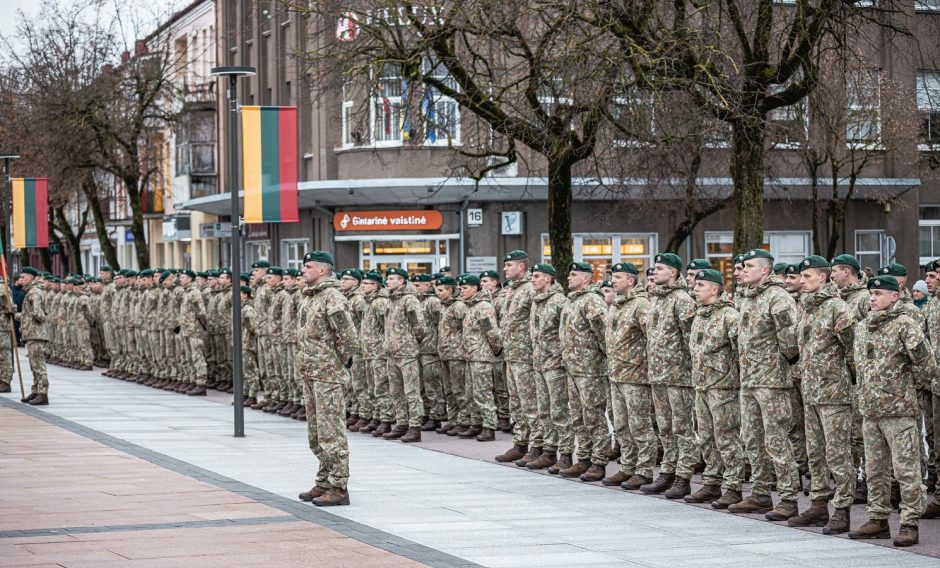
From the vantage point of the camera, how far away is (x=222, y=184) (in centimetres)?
5219

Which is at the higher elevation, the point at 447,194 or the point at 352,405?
the point at 447,194

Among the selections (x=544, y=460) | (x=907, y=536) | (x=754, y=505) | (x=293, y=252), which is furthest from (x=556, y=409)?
(x=293, y=252)

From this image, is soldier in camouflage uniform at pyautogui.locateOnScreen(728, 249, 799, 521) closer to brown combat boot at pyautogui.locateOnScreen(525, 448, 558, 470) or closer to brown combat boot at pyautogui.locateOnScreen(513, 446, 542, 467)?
brown combat boot at pyautogui.locateOnScreen(525, 448, 558, 470)

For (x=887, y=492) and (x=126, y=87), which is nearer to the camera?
(x=887, y=492)

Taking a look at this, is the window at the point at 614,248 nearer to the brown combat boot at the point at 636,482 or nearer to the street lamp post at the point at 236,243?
the street lamp post at the point at 236,243

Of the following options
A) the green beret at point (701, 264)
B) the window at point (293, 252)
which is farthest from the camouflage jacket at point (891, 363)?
the window at point (293, 252)

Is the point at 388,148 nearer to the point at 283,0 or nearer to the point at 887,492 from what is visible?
the point at 283,0

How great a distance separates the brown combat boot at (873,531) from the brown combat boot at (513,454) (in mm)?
5612

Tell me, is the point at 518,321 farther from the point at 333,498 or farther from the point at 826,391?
the point at 826,391

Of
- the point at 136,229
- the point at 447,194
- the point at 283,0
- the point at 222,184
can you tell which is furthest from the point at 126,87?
the point at 283,0

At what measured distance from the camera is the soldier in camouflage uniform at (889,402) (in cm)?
1076

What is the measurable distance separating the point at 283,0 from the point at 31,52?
26527 millimetres

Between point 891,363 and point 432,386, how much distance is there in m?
9.31

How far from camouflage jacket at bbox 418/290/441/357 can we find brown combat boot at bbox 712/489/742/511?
6985mm
